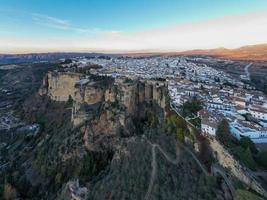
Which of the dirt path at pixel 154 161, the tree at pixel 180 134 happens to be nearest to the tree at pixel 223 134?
the tree at pixel 180 134

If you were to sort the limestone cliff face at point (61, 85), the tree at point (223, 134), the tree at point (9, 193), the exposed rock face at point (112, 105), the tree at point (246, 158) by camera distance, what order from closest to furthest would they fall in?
the tree at point (246, 158)
the tree at point (223, 134)
the tree at point (9, 193)
the exposed rock face at point (112, 105)
the limestone cliff face at point (61, 85)

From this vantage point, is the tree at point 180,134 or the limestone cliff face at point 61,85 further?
the limestone cliff face at point 61,85

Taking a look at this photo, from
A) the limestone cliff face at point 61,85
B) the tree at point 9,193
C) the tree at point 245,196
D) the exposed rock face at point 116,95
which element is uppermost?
the exposed rock face at point 116,95

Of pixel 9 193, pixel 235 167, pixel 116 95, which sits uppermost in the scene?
pixel 116 95

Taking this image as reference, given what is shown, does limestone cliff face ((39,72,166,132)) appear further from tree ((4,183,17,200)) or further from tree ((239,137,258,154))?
tree ((4,183,17,200))

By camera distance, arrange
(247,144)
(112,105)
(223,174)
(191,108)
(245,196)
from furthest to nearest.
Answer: (191,108) → (112,105) → (247,144) → (223,174) → (245,196)

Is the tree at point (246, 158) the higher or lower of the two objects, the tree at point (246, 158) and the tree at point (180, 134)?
the lower

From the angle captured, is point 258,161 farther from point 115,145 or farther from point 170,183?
point 115,145

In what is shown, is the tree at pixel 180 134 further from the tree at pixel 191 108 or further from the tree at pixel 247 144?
the tree at pixel 191 108

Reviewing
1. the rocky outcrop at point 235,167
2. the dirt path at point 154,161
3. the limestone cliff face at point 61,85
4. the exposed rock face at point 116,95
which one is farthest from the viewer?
the limestone cliff face at point 61,85

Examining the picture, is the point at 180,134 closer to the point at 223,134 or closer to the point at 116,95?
the point at 223,134

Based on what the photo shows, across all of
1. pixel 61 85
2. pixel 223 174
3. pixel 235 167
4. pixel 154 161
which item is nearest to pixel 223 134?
pixel 235 167
